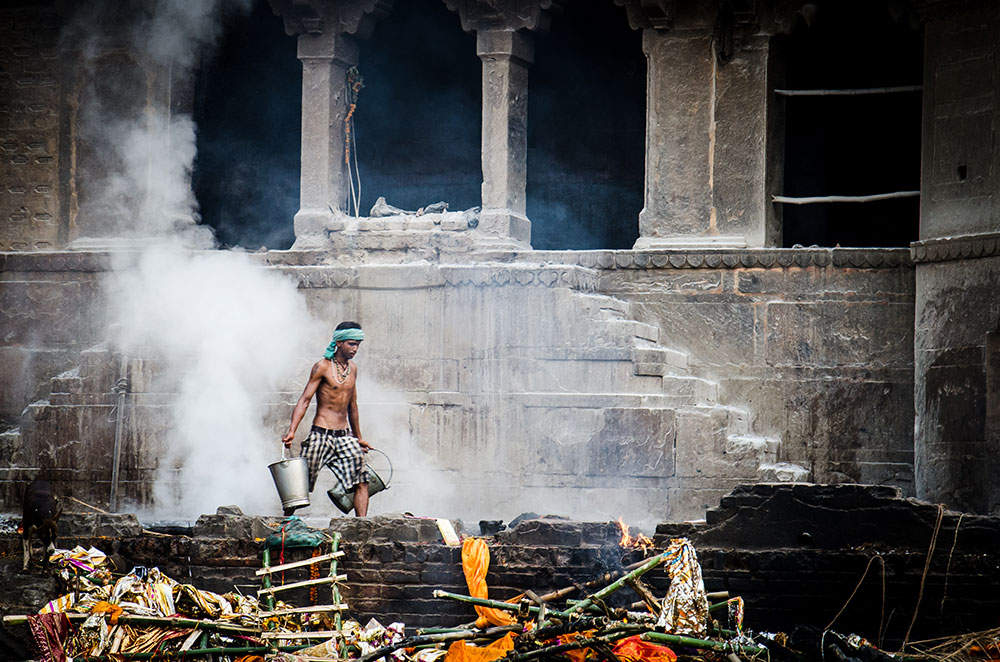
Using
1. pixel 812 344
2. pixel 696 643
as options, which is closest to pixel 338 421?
pixel 696 643

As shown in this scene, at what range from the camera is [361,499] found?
12445 millimetres

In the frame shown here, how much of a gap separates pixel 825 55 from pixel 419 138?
4.77 meters

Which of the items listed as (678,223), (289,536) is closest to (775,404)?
(678,223)

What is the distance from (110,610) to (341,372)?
10.6 ft

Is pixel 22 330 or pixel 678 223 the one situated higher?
pixel 678 223

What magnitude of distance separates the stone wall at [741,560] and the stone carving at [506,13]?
5978mm

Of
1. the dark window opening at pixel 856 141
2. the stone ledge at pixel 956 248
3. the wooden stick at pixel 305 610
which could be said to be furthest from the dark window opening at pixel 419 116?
the wooden stick at pixel 305 610

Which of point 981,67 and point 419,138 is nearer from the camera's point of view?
point 981,67

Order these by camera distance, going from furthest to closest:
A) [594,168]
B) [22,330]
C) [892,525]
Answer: [594,168], [22,330], [892,525]

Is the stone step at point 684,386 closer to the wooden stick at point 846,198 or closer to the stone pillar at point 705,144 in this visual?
the stone pillar at point 705,144

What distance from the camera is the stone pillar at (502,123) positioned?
50.5 feet

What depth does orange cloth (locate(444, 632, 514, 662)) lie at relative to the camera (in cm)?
994

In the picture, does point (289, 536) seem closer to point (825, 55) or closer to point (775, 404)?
Answer: point (775, 404)

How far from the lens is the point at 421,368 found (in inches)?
574
